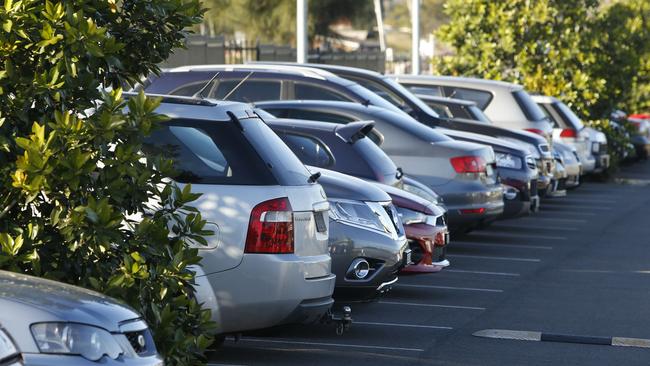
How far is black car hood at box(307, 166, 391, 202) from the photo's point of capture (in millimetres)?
10680

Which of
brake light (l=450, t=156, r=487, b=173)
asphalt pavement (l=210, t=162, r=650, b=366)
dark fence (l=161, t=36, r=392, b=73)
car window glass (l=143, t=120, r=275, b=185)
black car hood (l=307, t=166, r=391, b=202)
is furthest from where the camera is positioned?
dark fence (l=161, t=36, r=392, b=73)

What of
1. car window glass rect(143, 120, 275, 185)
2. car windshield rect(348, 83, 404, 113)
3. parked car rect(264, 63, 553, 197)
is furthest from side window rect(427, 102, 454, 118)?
car window glass rect(143, 120, 275, 185)

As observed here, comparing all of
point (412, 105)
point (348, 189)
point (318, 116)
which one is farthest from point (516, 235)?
point (348, 189)

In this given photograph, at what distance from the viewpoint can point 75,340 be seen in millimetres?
5520

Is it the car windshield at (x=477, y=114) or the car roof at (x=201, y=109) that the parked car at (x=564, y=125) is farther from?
the car roof at (x=201, y=109)

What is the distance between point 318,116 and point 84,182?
708 centimetres

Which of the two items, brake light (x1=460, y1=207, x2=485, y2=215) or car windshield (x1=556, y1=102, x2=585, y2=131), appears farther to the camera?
car windshield (x1=556, y1=102, x2=585, y2=131)

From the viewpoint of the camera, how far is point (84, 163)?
7203 millimetres

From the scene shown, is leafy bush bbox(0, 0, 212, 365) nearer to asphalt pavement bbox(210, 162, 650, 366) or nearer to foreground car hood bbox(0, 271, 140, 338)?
foreground car hood bbox(0, 271, 140, 338)

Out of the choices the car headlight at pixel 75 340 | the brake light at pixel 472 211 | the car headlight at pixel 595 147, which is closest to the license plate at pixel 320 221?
the car headlight at pixel 75 340

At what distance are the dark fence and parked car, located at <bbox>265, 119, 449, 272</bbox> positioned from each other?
10.5 meters

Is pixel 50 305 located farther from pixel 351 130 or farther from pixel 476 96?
pixel 476 96

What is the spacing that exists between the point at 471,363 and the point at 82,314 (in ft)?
14.1

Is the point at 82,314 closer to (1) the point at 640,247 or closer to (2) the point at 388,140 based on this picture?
(2) the point at 388,140
